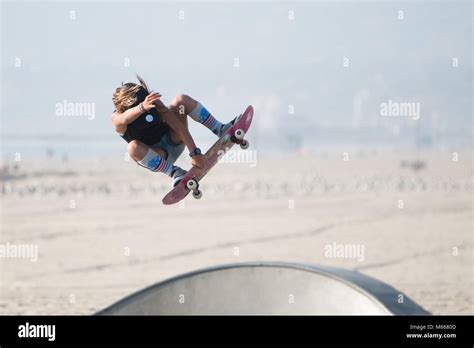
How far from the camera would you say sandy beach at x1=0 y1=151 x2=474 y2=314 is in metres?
34.2

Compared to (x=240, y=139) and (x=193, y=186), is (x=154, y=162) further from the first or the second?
(x=240, y=139)

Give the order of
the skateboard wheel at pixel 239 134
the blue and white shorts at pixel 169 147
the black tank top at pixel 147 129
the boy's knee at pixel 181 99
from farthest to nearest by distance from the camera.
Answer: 1. the skateboard wheel at pixel 239 134
2. the blue and white shorts at pixel 169 147
3. the boy's knee at pixel 181 99
4. the black tank top at pixel 147 129

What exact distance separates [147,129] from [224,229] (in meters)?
40.7

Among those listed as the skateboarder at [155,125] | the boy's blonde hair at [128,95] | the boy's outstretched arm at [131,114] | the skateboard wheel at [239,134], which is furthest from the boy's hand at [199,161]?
the boy's blonde hair at [128,95]

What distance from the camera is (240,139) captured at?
1013 cm

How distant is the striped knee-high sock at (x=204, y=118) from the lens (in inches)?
364

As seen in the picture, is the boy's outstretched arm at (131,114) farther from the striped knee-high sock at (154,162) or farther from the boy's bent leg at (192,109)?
the boy's bent leg at (192,109)

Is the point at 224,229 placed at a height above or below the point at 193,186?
below

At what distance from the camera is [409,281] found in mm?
34312

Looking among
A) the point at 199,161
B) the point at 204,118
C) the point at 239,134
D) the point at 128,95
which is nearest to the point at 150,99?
the point at 128,95

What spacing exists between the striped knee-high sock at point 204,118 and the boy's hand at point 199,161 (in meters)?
0.40
